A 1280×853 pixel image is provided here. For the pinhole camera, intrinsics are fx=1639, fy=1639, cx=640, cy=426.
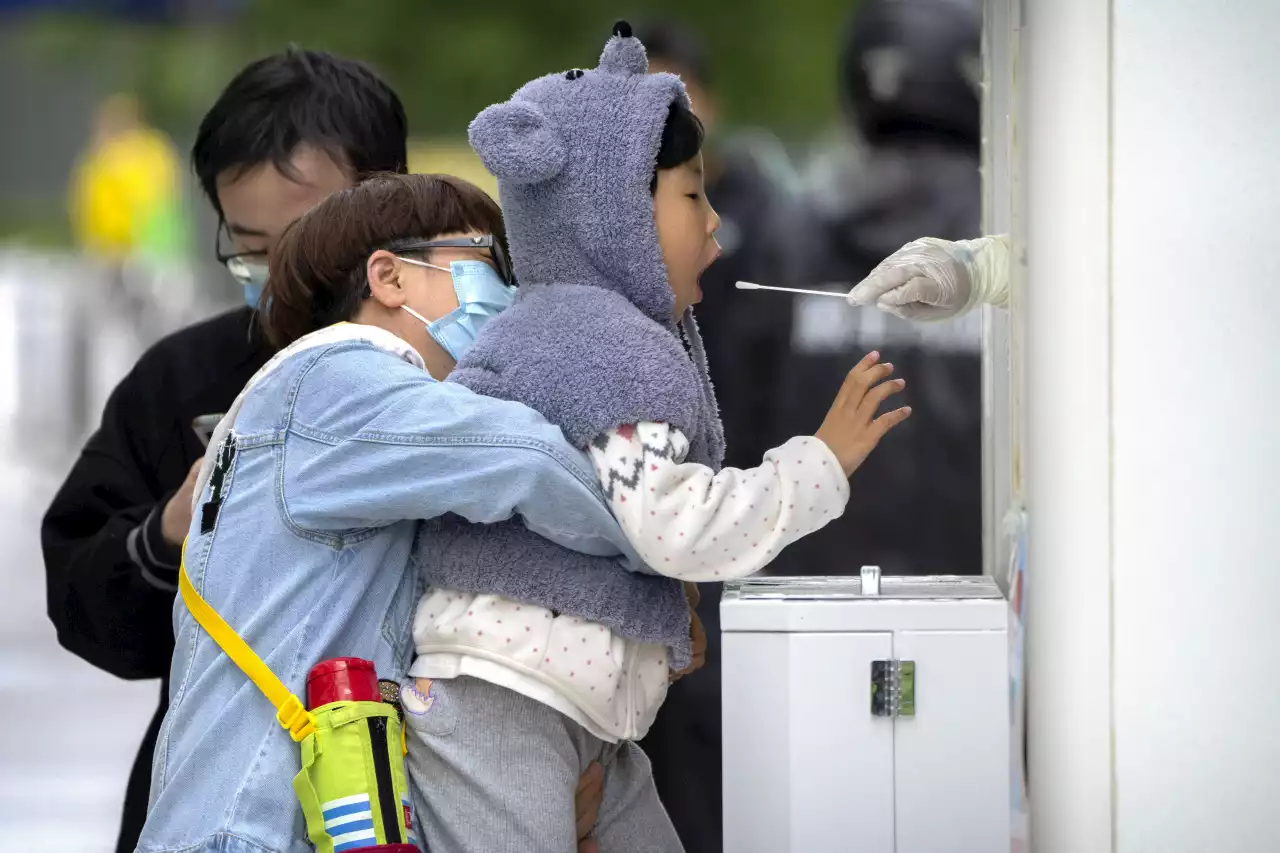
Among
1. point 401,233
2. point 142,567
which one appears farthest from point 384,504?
point 142,567

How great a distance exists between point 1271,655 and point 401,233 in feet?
3.23

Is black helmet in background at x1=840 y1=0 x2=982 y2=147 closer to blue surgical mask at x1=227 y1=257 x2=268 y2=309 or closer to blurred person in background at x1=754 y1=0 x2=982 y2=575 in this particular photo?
blurred person in background at x1=754 y1=0 x2=982 y2=575

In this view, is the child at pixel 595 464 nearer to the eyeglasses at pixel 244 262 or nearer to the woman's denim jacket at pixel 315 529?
the woman's denim jacket at pixel 315 529

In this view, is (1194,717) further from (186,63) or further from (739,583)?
(186,63)

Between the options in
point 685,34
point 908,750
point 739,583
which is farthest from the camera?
point 685,34

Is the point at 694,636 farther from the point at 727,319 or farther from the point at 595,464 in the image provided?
the point at 727,319

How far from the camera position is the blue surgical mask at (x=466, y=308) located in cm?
176

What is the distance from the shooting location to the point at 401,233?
1791 millimetres

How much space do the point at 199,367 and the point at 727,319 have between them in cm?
125

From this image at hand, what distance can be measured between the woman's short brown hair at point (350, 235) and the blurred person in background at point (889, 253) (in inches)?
43.1

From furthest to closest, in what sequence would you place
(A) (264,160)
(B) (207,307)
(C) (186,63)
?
1. (C) (186,63)
2. (B) (207,307)
3. (A) (264,160)

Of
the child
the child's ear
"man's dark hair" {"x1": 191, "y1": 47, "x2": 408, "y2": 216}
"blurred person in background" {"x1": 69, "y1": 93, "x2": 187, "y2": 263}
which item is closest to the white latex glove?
the child

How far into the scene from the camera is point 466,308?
1.76 m

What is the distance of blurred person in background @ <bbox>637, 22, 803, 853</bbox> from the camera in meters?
2.87
